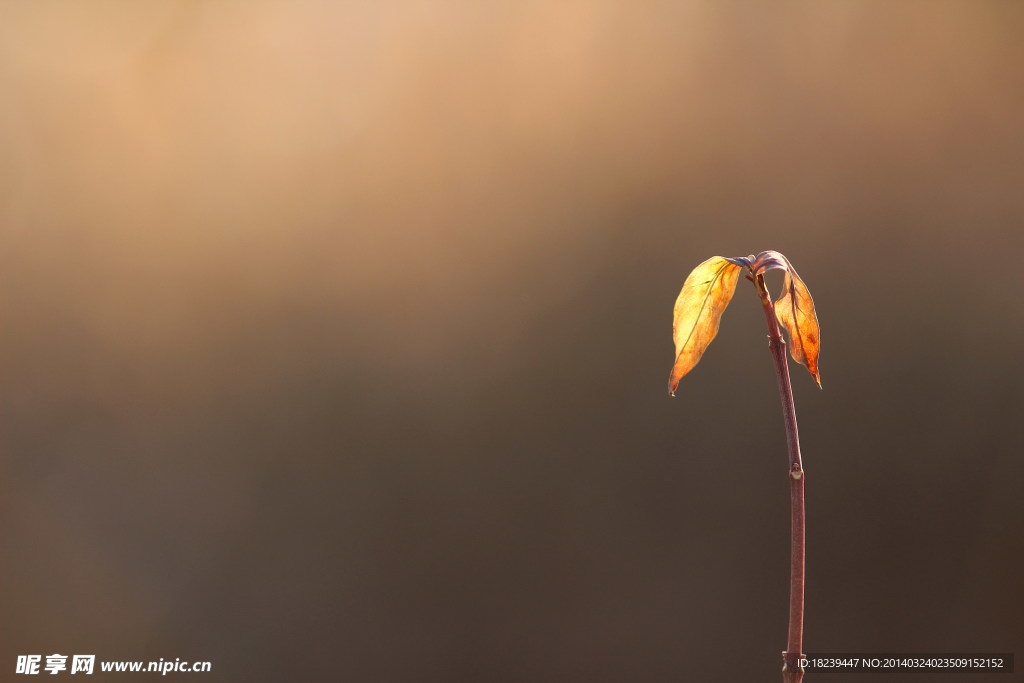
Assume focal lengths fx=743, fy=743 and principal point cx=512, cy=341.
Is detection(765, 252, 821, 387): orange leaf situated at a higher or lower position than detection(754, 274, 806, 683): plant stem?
higher

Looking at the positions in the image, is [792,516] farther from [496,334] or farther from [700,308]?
[496,334]

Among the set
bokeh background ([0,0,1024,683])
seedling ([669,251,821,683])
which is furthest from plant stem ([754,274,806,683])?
bokeh background ([0,0,1024,683])

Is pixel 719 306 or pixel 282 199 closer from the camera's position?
pixel 719 306

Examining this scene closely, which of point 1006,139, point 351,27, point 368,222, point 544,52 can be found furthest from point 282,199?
point 1006,139

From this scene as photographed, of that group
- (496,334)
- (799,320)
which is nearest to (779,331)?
(799,320)

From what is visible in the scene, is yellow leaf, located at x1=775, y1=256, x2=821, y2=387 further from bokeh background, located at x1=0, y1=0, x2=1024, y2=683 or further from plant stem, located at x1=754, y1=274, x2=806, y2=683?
bokeh background, located at x1=0, y1=0, x2=1024, y2=683

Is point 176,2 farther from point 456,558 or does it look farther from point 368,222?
point 456,558

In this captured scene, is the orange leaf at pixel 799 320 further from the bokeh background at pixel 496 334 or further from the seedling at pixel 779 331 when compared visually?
the bokeh background at pixel 496 334
